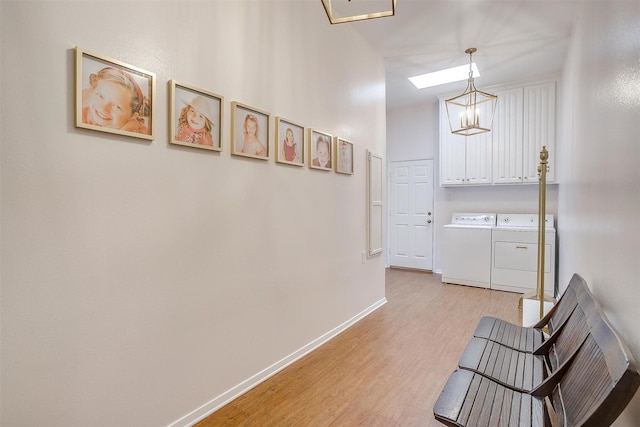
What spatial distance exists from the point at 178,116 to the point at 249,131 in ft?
1.74

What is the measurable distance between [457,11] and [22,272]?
3.80m

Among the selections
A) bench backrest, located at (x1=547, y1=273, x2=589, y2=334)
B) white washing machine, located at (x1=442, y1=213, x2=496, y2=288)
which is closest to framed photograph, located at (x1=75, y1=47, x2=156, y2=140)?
bench backrest, located at (x1=547, y1=273, x2=589, y2=334)

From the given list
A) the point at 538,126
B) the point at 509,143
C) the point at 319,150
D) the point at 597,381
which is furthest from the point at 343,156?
the point at 538,126

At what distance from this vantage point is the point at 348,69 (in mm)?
3424

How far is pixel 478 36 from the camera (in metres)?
3.62

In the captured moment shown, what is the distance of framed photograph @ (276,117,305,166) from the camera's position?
8.23ft

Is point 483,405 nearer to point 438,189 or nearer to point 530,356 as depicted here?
point 530,356

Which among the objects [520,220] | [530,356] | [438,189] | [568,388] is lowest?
[530,356]

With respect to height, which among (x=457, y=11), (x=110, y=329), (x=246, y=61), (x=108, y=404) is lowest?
(x=108, y=404)

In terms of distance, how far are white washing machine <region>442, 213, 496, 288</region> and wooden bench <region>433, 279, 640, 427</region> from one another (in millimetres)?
3422

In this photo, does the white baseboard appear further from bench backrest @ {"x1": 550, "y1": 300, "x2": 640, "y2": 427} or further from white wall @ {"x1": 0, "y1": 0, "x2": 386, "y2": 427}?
bench backrest @ {"x1": 550, "y1": 300, "x2": 640, "y2": 427}

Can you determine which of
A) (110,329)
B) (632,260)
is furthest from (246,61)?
(632,260)

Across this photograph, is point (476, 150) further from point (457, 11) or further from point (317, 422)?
point (317, 422)

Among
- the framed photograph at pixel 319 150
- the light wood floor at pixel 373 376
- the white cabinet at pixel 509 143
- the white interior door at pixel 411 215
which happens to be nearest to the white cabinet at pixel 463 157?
the white cabinet at pixel 509 143
